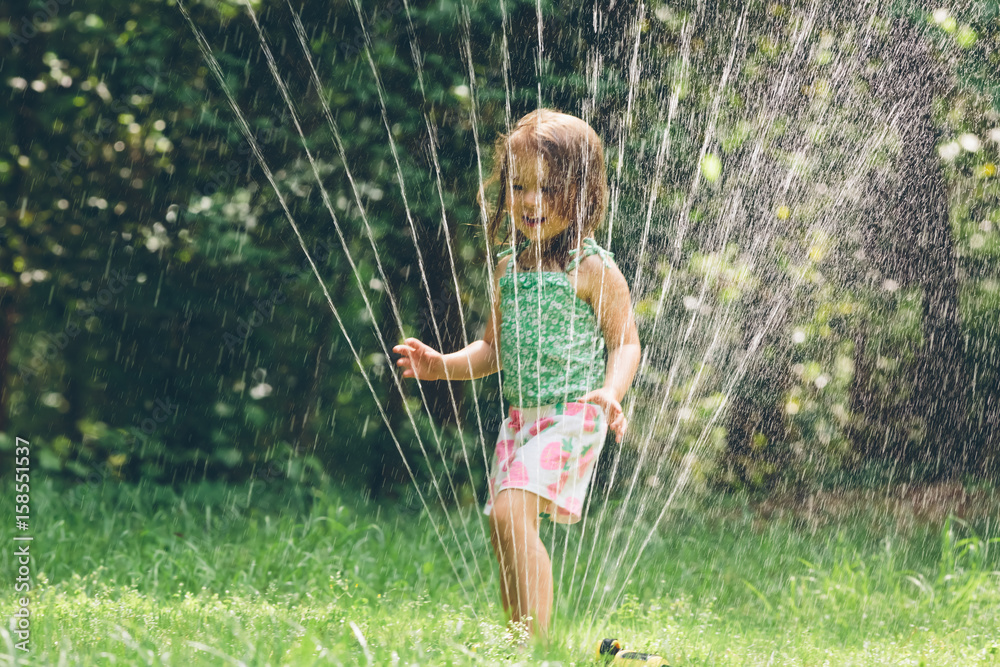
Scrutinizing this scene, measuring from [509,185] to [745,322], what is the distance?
3359 mm

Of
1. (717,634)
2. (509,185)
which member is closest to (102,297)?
(509,185)

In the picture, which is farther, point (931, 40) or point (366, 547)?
point (931, 40)

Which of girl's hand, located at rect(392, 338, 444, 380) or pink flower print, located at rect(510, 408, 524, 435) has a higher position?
girl's hand, located at rect(392, 338, 444, 380)

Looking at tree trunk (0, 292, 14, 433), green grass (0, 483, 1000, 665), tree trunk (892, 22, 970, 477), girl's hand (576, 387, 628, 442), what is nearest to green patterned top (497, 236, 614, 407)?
girl's hand (576, 387, 628, 442)

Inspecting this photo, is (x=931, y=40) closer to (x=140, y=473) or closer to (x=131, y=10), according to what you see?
(x=131, y=10)

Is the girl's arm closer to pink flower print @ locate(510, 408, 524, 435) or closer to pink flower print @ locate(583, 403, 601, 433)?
pink flower print @ locate(510, 408, 524, 435)

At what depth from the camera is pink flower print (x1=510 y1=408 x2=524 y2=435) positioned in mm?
2482

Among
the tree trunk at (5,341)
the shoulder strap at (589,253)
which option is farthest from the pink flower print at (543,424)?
the tree trunk at (5,341)

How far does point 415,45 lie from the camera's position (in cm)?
418

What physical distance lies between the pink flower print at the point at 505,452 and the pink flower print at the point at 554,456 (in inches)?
3.8

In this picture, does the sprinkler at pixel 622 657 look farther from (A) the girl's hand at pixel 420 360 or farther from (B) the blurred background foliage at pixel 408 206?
(B) the blurred background foliage at pixel 408 206

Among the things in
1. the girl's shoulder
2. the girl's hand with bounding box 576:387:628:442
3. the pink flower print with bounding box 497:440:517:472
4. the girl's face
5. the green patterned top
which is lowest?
the pink flower print with bounding box 497:440:517:472

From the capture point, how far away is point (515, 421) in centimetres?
249

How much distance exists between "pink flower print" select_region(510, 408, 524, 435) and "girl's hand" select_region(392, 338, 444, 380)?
22 centimetres
